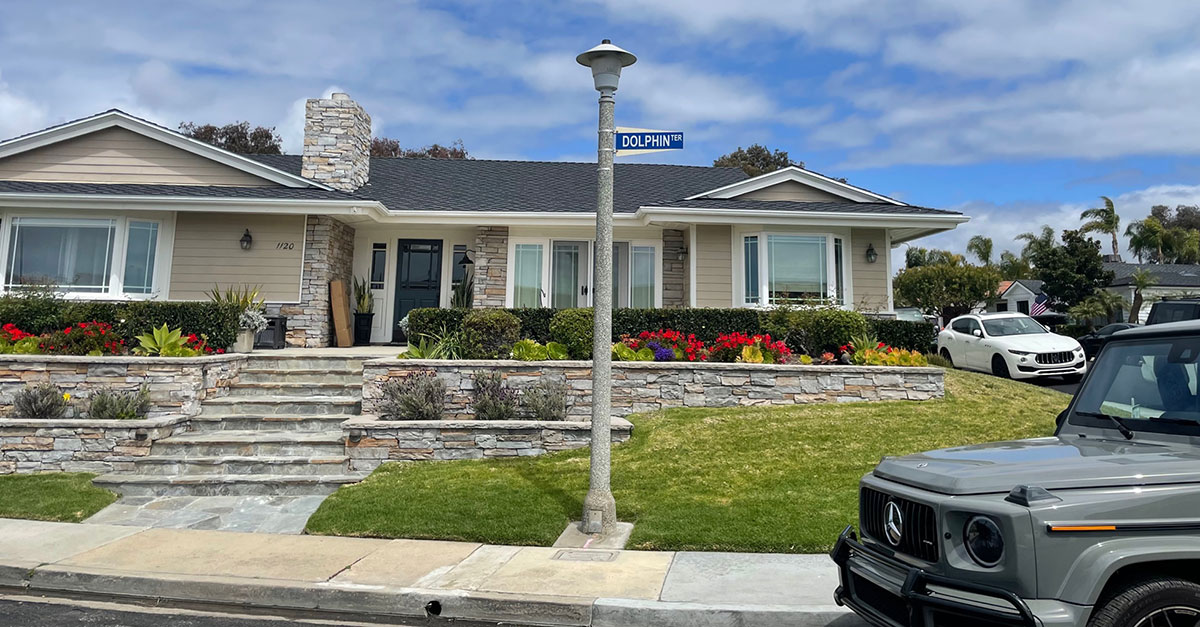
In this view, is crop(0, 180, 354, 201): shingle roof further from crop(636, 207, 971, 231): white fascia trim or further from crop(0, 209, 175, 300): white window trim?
crop(636, 207, 971, 231): white fascia trim

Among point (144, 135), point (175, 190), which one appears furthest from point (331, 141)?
point (144, 135)

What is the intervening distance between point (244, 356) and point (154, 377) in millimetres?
1572

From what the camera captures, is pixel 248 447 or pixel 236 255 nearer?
pixel 248 447

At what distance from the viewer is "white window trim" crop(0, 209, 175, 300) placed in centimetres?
1313

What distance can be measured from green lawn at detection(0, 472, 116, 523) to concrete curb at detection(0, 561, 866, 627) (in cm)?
169

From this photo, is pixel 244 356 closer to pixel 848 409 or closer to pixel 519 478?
pixel 519 478

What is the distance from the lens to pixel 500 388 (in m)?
9.10

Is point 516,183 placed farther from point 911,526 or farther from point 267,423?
point 911,526

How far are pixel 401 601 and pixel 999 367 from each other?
524 inches

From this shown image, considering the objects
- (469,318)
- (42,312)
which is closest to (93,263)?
(42,312)

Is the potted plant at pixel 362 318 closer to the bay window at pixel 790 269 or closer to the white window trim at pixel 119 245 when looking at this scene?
the white window trim at pixel 119 245

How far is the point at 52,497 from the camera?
7188 mm

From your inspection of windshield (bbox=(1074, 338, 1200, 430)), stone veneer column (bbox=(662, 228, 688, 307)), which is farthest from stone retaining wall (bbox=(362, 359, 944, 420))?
windshield (bbox=(1074, 338, 1200, 430))

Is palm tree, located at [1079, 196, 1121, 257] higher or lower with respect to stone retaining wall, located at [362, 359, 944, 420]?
higher
